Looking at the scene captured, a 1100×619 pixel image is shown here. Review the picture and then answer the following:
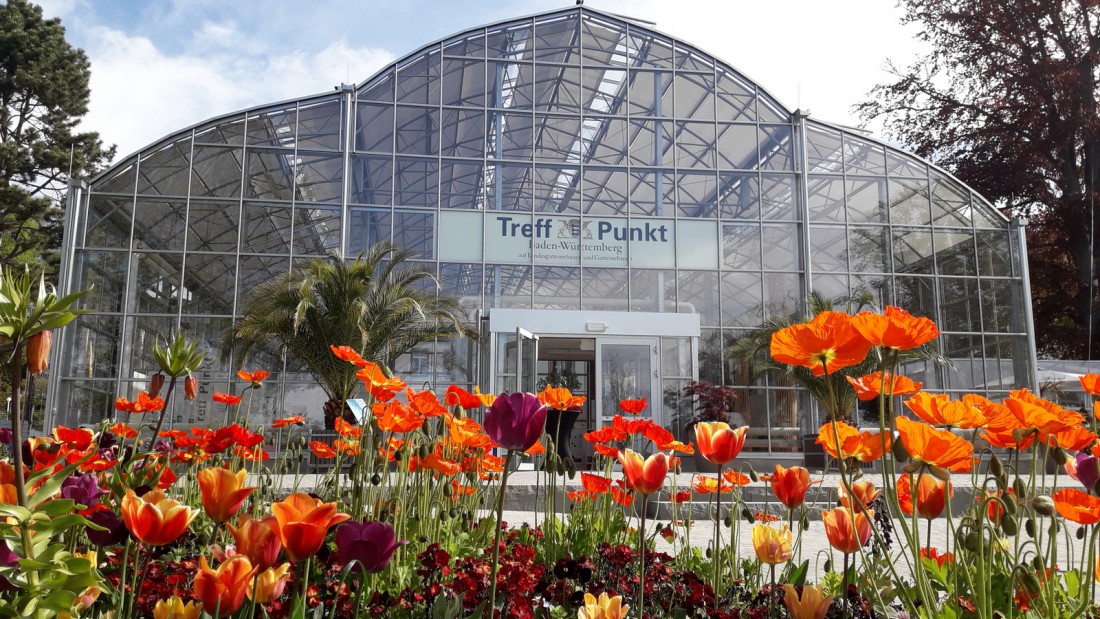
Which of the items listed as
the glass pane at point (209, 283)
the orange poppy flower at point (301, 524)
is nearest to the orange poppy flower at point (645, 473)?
the orange poppy flower at point (301, 524)

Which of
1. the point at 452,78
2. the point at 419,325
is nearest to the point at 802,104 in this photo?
the point at 452,78

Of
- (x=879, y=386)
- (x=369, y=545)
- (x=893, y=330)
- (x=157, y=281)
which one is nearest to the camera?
(x=369, y=545)

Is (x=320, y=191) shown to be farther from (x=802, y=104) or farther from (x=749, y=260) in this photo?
(x=802, y=104)

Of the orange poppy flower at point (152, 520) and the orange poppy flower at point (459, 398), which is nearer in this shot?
the orange poppy flower at point (152, 520)

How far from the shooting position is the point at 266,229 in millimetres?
12297

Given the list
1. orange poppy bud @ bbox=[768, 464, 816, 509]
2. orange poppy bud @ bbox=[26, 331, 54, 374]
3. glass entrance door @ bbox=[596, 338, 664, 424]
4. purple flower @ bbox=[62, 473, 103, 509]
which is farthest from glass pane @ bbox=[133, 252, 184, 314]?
orange poppy bud @ bbox=[26, 331, 54, 374]

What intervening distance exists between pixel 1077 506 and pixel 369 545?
104cm

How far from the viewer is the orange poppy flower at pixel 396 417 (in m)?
1.72

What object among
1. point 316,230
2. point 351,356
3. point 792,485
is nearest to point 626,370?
point 316,230

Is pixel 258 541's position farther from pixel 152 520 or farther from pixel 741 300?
pixel 741 300

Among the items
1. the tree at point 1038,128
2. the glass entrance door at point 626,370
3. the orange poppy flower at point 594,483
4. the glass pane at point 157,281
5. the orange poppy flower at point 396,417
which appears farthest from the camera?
the tree at point 1038,128

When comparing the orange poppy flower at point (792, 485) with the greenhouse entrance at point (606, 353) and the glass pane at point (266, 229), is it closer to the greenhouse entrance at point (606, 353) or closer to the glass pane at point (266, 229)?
the greenhouse entrance at point (606, 353)

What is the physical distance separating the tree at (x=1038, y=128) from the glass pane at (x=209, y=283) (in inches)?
683

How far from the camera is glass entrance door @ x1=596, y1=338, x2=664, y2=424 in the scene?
12.1 metres
